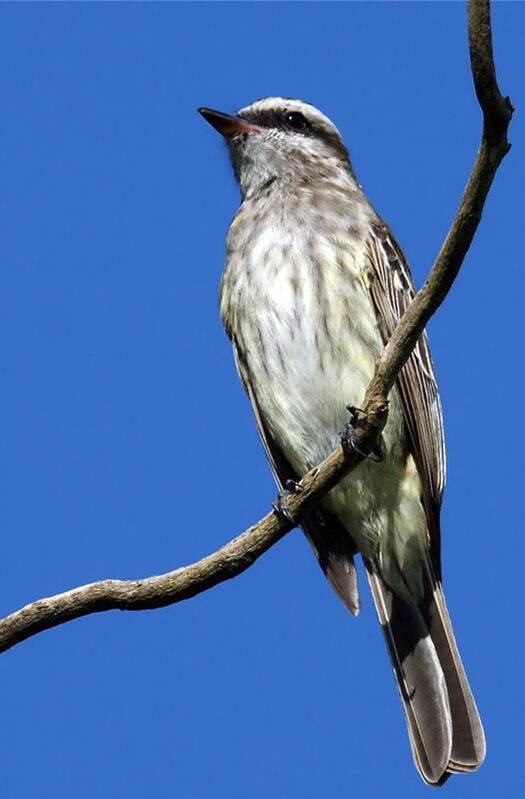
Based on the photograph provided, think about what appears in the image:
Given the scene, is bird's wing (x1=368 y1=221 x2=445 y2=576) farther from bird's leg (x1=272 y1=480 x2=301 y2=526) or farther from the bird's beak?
the bird's beak

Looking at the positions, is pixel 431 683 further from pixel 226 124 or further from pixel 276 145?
pixel 226 124

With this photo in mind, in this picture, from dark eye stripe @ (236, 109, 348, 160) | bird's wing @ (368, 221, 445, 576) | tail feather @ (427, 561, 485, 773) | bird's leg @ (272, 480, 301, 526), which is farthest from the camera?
dark eye stripe @ (236, 109, 348, 160)

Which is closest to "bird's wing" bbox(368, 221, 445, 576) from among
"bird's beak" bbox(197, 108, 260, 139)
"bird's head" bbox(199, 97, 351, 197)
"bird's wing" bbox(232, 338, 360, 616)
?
"bird's wing" bbox(232, 338, 360, 616)

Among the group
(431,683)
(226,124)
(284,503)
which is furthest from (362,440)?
(226,124)

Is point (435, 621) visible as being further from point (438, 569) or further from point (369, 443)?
point (369, 443)

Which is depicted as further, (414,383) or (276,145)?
(276,145)

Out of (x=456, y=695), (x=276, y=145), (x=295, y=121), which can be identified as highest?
(x=295, y=121)
